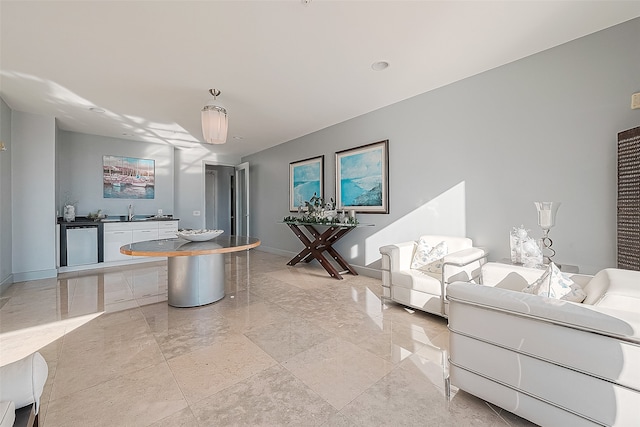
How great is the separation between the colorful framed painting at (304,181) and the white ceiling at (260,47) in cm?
142

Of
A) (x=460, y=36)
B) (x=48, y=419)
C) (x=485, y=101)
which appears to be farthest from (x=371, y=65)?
(x=48, y=419)

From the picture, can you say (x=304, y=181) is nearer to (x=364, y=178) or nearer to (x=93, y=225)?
(x=364, y=178)

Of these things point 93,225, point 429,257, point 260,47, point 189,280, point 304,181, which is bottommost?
point 189,280

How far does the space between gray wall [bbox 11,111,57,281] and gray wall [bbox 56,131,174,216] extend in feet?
2.59

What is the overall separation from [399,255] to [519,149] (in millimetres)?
1644

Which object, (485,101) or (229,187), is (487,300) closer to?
(485,101)

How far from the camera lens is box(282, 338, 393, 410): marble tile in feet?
5.16

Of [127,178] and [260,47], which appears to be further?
[127,178]

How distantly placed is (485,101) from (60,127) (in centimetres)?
674

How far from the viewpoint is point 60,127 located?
15.5 ft

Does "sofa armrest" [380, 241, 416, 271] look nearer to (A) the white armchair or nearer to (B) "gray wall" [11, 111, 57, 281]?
(A) the white armchair

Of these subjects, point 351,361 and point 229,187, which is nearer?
point 351,361

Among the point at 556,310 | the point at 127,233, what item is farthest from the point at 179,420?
the point at 127,233

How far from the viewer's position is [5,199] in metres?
3.59
